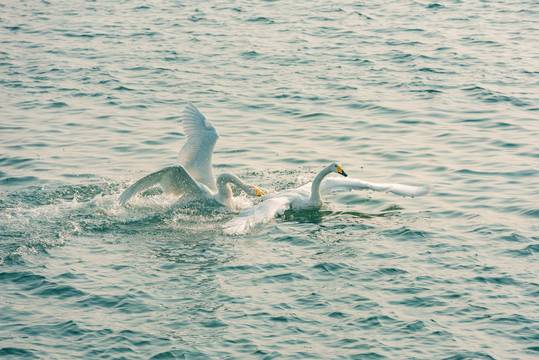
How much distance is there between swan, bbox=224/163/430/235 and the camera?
13.0m

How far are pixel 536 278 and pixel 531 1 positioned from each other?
20.0 m

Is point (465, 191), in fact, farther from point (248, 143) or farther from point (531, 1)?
point (531, 1)

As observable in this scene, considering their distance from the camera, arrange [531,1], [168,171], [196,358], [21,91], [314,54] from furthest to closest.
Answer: [531,1]
[314,54]
[21,91]
[168,171]
[196,358]

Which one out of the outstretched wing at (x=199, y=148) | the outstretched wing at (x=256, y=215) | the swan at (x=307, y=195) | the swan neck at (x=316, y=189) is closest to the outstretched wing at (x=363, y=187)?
A: the swan at (x=307, y=195)

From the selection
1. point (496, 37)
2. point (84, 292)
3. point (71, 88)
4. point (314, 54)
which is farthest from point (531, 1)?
point (84, 292)

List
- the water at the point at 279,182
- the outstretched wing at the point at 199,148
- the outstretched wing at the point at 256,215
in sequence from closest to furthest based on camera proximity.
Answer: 1. the water at the point at 279,182
2. the outstretched wing at the point at 256,215
3. the outstretched wing at the point at 199,148

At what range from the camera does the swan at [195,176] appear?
1305 cm

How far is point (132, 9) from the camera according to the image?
3038 centimetres

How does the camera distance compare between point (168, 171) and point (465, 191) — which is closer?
point (168, 171)

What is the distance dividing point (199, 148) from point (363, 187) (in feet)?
10.5

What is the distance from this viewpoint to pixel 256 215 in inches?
513

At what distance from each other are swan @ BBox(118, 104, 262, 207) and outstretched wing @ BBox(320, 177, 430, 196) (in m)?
1.40

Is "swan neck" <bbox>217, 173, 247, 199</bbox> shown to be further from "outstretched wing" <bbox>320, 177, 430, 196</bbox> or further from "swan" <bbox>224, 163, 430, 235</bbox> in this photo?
"outstretched wing" <bbox>320, 177, 430, 196</bbox>

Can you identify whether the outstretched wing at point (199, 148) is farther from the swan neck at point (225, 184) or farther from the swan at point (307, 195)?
the swan at point (307, 195)
